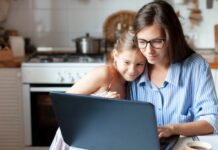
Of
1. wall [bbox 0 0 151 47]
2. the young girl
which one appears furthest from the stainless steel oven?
the young girl

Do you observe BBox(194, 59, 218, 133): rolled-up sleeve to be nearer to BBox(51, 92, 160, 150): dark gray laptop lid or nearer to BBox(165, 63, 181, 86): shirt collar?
BBox(165, 63, 181, 86): shirt collar

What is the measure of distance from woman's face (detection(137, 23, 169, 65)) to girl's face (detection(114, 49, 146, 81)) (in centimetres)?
5

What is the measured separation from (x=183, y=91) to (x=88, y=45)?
1.45 meters

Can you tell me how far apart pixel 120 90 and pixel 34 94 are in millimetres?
1241

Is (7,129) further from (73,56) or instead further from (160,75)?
(160,75)

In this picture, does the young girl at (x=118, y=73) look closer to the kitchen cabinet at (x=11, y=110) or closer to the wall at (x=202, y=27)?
the kitchen cabinet at (x=11, y=110)

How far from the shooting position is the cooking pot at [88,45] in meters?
2.81

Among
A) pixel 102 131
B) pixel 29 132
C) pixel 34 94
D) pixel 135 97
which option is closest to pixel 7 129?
pixel 29 132

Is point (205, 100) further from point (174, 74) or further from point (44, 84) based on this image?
point (44, 84)

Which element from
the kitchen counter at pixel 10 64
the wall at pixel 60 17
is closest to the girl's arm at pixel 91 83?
the kitchen counter at pixel 10 64

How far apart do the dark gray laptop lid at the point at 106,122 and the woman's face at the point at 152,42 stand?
0.42 meters

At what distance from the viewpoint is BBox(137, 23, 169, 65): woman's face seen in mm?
1346

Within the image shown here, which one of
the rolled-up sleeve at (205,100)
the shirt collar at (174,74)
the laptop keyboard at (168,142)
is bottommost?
the laptop keyboard at (168,142)

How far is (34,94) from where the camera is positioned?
2.61 meters
